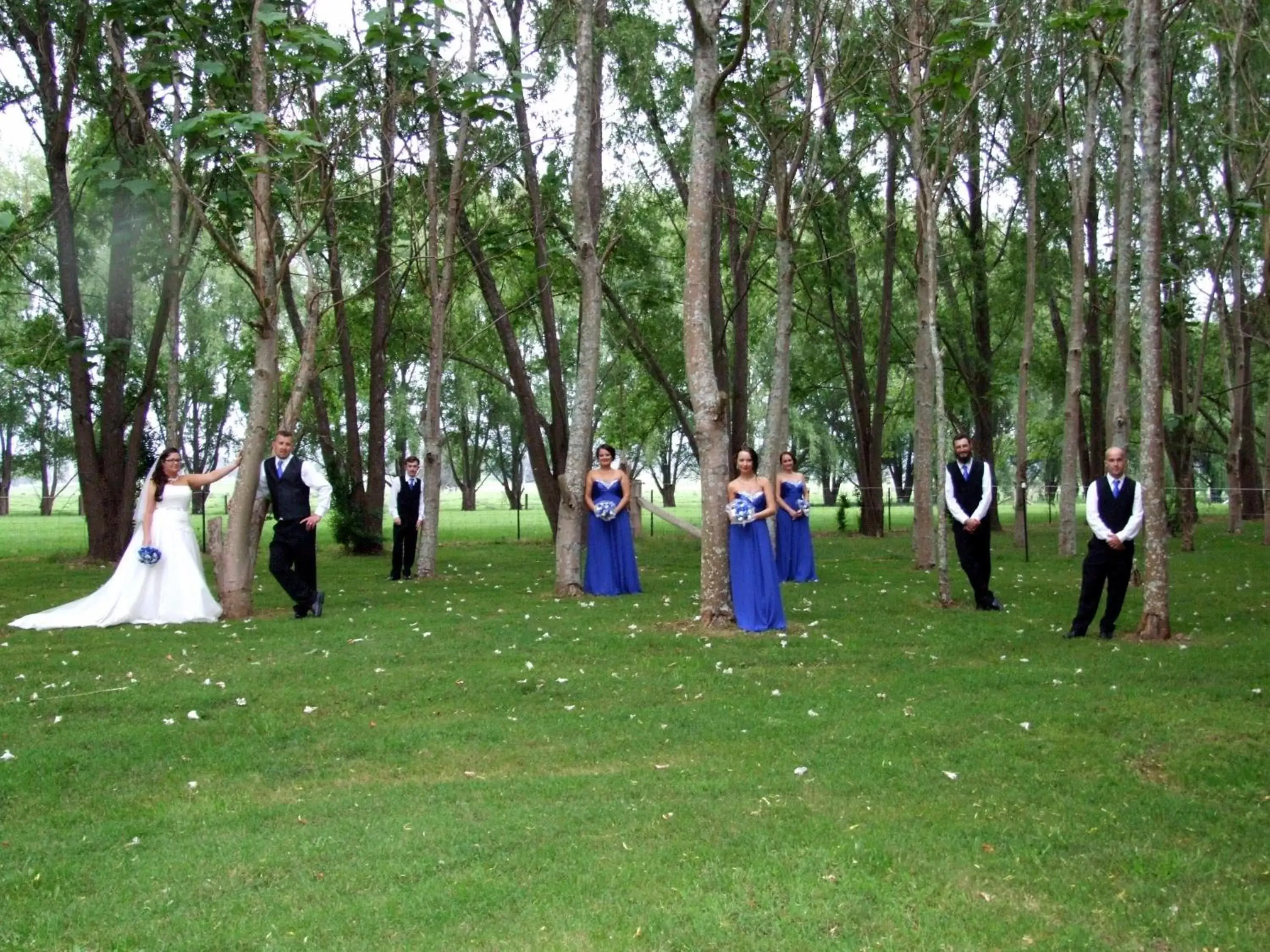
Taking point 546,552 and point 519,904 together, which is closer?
point 519,904

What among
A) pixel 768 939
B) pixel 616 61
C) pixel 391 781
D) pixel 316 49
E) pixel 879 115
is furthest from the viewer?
pixel 616 61

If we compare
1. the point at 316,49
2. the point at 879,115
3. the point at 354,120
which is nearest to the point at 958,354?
the point at 879,115

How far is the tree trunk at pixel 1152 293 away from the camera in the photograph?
35.6ft

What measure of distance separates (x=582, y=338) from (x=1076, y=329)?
29.7 ft

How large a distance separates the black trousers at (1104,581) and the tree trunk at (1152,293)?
18.7 inches

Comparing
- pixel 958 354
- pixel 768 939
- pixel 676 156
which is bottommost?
pixel 768 939

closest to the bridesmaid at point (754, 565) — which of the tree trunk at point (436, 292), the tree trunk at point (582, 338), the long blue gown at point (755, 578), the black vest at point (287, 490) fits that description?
the long blue gown at point (755, 578)

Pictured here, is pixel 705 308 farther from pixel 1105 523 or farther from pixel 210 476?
pixel 210 476

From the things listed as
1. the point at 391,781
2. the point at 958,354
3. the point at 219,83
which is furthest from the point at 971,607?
the point at 958,354

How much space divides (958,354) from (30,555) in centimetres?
2281

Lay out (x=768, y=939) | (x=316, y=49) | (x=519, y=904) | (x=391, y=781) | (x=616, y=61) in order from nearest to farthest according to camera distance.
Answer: (x=768, y=939), (x=519, y=904), (x=391, y=781), (x=316, y=49), (x=616, y=61)

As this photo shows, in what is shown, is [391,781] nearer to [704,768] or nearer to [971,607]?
[704,768]

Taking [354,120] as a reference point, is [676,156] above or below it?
above

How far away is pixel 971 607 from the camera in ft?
45.8
